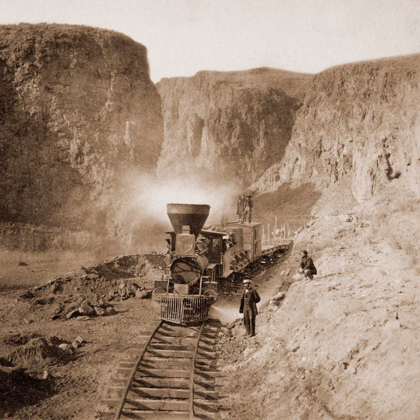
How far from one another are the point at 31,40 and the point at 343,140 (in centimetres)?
5332

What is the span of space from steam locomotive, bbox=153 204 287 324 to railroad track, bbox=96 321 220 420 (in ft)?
3.12

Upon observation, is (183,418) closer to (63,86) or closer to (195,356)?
(195,356)

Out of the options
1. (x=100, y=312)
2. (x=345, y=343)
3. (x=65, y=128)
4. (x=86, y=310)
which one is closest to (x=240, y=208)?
(x=100, y=312)

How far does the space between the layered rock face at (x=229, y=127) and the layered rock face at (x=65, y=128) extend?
6281 cm

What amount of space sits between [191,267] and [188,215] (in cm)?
175

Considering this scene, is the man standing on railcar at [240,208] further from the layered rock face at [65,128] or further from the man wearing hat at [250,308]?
the man wearing hat at [250,308]

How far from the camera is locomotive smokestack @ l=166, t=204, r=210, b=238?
13.8 metres

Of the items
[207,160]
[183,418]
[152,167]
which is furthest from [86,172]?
[207,160]

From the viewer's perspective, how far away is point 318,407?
629cm

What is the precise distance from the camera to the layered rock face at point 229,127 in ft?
324

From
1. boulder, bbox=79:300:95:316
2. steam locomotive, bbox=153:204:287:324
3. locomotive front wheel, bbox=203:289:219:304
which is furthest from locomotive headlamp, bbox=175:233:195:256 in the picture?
boulder, bbox=79:300:95:316

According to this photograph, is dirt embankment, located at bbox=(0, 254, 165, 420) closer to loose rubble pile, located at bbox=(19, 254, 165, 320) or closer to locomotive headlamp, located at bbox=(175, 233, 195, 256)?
loose rubble pile, located at bbox=(19, 254, 165, 320)

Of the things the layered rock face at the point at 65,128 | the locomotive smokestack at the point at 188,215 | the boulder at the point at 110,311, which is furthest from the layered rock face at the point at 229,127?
the locomotive smokestack at the point at 188,215

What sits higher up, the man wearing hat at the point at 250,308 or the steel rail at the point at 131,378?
the man wearing hat at the point at 250,308
